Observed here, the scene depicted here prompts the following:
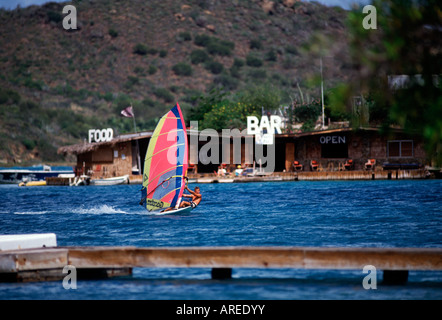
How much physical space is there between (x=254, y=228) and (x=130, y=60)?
123m

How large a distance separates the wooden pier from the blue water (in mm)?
311

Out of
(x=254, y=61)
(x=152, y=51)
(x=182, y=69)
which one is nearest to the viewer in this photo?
(x=182, y=69)

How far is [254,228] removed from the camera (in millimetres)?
24453

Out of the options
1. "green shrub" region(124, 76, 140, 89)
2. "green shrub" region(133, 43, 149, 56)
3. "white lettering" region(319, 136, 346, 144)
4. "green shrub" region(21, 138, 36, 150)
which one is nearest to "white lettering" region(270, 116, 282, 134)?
"white lettering" region(319, 136, 346, 144)

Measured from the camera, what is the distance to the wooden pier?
11992 mm

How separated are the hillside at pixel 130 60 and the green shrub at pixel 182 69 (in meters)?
0.22

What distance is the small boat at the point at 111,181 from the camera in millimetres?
56406

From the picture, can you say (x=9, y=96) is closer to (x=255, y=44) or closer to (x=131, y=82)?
(x=131, y=82)

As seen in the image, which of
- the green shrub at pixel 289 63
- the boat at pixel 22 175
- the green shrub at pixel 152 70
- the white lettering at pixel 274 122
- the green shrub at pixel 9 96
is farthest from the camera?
the green shrub at pixel 289 63

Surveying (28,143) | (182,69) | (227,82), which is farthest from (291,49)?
(28,143)

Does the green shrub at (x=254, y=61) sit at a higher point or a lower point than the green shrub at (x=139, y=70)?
higher

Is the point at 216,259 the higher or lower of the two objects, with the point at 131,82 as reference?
lower
